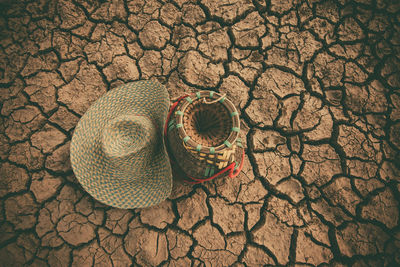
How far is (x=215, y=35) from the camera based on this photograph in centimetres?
233

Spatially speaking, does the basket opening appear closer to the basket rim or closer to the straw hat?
the basket rim

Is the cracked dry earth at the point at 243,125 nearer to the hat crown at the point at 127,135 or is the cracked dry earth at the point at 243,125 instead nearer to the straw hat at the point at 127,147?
the straw hat at the point at 127,147

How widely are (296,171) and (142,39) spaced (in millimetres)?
1956

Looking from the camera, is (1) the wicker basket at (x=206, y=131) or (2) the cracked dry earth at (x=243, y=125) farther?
(2) the cracked dry earth at (x=243, y=125)

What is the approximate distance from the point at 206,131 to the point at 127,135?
50 cm

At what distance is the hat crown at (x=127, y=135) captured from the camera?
1.30 metres

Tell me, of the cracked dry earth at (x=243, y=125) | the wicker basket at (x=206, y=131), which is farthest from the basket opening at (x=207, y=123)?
the cracked dry earth at (x=243, y=125)

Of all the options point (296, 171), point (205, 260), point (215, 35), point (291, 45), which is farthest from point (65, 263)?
point (291, 45)

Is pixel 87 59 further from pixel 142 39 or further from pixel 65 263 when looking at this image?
pixel 65 263

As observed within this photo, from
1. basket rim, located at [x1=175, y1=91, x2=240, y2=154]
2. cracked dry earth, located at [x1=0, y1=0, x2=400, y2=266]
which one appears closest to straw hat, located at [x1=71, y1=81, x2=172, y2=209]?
basket rim, located at [x1=175, y1=91, x2=240, y2=154]

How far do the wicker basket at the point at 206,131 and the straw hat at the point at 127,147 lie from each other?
0.41ft

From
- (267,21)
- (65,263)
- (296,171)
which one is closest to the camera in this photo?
(65,263)

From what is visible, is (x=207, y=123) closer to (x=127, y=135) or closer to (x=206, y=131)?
(x=206, y=131)

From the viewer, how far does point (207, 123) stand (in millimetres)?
1509
